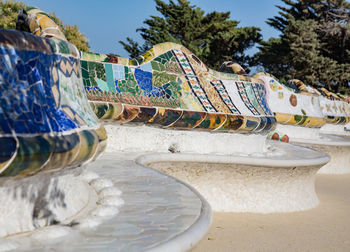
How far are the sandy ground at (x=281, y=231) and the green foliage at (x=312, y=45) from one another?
18.1m

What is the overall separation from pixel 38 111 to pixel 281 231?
115 inches

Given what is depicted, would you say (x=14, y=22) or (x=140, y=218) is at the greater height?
(x=14, y=22)

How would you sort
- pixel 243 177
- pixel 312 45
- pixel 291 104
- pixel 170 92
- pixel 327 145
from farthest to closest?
pixel 312 45
pixel 291 104
pixel 327 145
pixel 170 92
pixel 243 177

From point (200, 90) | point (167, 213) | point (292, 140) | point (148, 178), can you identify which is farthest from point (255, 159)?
point (292, 140)

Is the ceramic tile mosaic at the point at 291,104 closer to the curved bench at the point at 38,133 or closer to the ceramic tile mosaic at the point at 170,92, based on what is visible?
the ceramic tile mosaic at the point at 170,92

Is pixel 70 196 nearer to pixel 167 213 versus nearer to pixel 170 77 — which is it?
pixel 167 213

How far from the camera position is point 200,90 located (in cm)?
484

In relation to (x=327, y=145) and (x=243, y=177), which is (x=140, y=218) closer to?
(x=243, y=177)

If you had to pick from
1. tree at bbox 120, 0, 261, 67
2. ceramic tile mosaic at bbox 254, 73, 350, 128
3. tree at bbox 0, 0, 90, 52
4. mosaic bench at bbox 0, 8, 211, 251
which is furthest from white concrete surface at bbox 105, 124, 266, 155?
tree at bbox 120, 0, 261, 67

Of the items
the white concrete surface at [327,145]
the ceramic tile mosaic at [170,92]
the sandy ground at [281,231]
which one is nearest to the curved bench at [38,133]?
the sandy ground at [281,231]

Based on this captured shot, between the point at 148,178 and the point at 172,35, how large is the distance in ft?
68.7

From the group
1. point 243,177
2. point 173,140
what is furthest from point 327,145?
point 173,140

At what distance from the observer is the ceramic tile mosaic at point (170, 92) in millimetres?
4117

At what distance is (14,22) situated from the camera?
1189 cm
